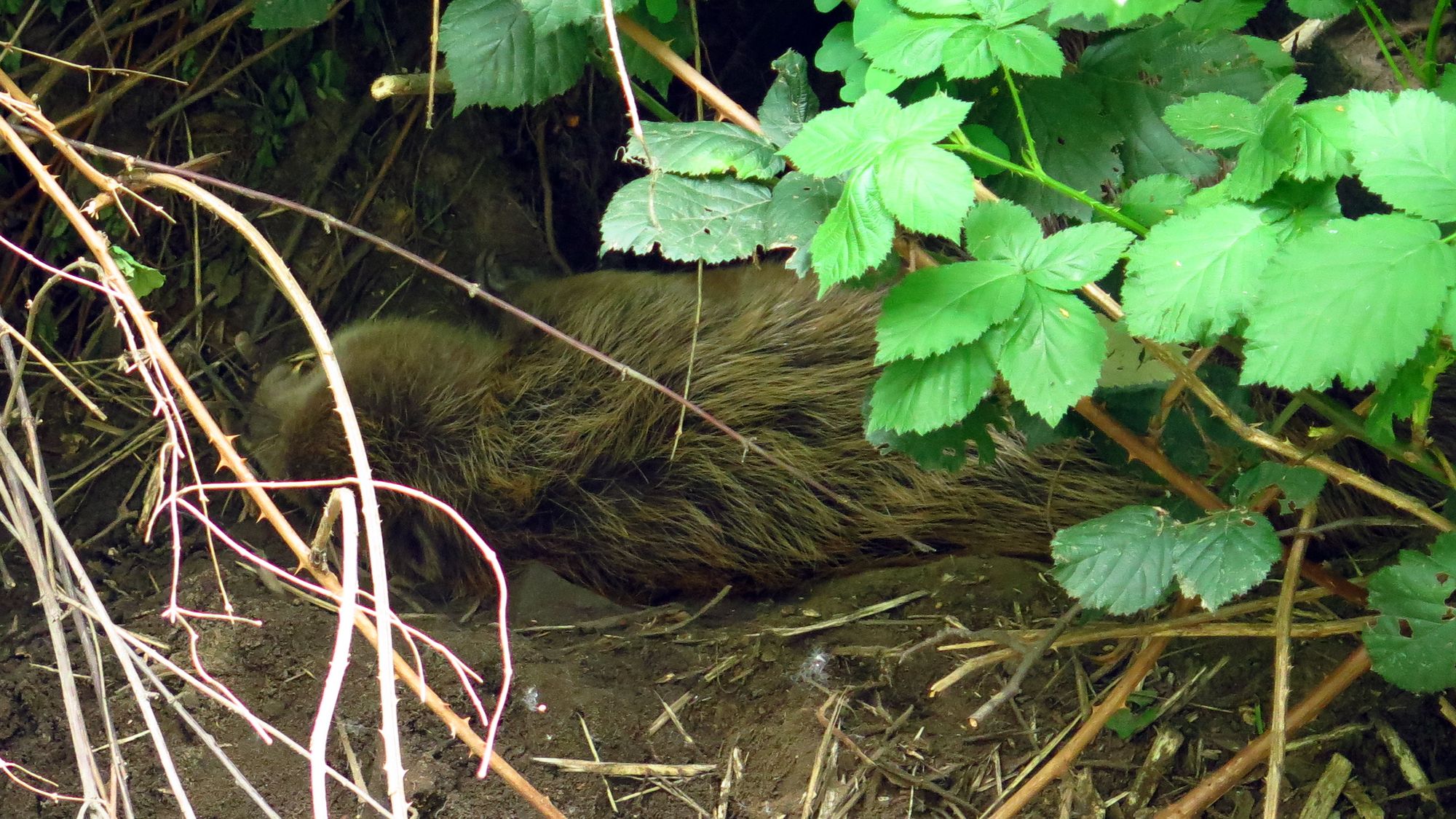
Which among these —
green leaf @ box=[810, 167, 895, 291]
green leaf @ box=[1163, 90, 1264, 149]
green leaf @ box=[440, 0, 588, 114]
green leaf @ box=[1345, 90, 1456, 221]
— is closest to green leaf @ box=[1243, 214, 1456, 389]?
green leaf @ box=[1345, 90, 1456, 221]

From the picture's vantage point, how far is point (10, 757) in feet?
9.11

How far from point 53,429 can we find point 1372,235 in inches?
156

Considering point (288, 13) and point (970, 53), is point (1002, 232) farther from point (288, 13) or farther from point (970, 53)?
point (288, 13)

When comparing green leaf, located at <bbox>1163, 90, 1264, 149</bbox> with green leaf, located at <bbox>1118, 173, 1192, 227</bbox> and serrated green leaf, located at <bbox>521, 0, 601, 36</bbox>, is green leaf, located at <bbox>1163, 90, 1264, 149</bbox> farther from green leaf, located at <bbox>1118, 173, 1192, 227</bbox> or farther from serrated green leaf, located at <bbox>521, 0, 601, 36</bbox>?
serrated green leaf, located at <bbox>521, 0, 601, 36</bbox>

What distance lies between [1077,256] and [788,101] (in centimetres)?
68

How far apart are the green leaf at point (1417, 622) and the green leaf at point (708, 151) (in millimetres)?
1330

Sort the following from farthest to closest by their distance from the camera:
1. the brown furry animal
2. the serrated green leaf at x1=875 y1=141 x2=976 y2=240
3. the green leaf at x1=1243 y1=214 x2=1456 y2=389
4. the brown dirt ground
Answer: the brown furry animal < the brown dirt ground < the serrated green leaf at x1=875 y1=141 x2=976 y2=240 < the green leaf at x1=1243 y1=214 x2=1456 y2=389

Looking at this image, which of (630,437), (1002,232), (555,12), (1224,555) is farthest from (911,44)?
(630,437)

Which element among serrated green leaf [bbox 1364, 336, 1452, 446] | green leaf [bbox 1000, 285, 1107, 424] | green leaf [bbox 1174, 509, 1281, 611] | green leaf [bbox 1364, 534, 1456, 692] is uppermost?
green leaf [bbox 1000, 285, 1107, 424]

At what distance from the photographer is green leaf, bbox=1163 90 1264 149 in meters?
1.68

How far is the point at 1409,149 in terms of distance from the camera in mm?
1480

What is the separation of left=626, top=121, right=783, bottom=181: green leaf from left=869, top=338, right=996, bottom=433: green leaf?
1.61 feet

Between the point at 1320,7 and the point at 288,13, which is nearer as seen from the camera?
the point at 1320,7

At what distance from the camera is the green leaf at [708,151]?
195 cm
